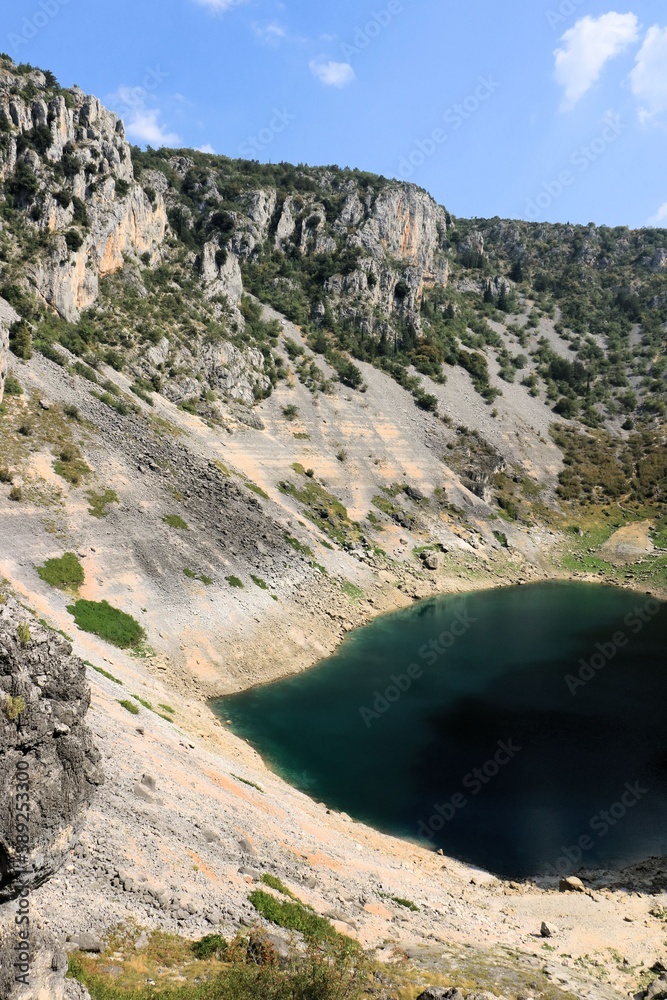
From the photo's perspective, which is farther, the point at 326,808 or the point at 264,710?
the point at 264,710

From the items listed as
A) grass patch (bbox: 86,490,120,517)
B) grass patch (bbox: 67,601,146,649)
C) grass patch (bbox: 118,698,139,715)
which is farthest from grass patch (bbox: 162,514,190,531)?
grass patch (bbox: 118,698,139,715)

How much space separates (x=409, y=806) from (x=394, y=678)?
49.3ft

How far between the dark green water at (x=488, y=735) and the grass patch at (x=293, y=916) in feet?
41.1

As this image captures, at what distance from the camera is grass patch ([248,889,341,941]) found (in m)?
15.8

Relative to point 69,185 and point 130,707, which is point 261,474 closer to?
point 130,707

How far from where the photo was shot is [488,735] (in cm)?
3669

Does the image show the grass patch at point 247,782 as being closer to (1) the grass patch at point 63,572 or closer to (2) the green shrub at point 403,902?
(2) the green shrub at point 403,902

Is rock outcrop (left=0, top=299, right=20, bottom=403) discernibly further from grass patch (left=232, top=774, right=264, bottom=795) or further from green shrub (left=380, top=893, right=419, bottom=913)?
green shrub (left=380, top=893, right=419, bottom=913)

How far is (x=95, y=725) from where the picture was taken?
74.6 feet

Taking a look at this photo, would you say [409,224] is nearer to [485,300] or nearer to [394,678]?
[485,300]

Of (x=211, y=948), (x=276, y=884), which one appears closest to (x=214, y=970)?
(x=211, y=948)

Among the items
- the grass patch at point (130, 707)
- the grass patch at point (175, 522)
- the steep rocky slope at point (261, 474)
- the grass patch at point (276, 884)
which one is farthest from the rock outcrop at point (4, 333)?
the grass patch at point (276, 884)

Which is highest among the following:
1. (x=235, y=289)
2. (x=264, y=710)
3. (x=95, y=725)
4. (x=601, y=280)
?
(x=601, y=280)

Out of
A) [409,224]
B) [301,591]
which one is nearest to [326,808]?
[301,591]
